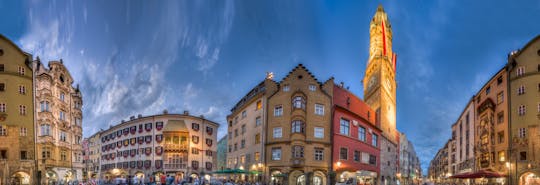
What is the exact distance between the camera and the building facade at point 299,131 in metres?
49.2

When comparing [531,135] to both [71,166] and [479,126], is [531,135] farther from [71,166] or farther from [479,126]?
[71,166]

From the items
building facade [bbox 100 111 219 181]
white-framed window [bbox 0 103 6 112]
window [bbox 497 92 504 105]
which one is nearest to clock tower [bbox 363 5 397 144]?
window [bbox 497 92 504 105]

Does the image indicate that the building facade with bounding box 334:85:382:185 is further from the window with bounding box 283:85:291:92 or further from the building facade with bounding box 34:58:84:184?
the building facade with bounding box 34:58:84:184

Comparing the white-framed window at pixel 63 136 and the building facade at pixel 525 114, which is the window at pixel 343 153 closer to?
the building facade at pixel 525 114

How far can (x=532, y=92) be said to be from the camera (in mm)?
47906

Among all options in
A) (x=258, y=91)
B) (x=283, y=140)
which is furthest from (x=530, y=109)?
(x=258, y=91)

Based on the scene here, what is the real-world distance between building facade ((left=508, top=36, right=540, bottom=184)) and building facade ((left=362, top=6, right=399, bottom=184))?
22.9 meters

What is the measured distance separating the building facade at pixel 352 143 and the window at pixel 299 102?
15.2 ft

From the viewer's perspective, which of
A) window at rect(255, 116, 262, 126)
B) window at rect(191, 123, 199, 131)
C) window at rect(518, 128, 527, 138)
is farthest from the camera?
window at rect(191, 123, 199, 131)

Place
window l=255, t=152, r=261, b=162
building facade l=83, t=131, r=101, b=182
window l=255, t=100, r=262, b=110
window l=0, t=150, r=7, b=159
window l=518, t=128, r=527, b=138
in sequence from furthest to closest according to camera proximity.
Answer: building facade l=83, t=131, r=101, b=182 < window l=255, t=100, r=262, b=110 < window l=255, t=152, r=261, b=162 < window l=0, t=150, r=7, b=159 < window l=518, t=128, r=527, b=138

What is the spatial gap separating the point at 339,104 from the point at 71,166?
43031 millimetres

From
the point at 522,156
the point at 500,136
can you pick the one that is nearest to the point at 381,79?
the point at 500,136

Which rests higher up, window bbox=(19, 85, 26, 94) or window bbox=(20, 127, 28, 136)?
window bbox=(19, 85, 26, 94)

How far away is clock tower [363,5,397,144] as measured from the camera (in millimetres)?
76656
